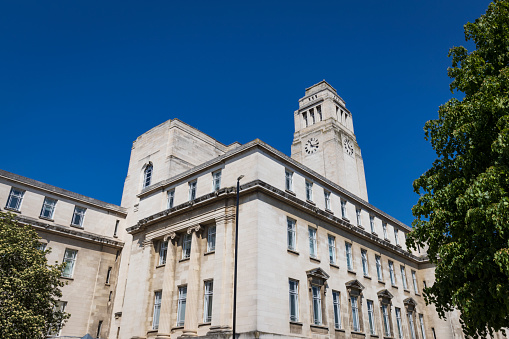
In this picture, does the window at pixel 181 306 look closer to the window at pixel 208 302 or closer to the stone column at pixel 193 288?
the stone column at pixel 193 288

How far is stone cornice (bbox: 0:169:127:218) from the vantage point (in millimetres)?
35312

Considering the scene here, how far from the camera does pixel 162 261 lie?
3161cm

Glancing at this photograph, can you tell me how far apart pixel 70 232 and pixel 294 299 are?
902 inches

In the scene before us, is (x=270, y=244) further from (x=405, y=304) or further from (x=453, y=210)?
(x=405, y=304)

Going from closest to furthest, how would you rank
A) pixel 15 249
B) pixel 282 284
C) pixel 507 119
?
1. pixel 507 119
2. pixel 15 249
3. pixel 282 284

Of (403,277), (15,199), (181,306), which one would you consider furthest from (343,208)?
(15,199)

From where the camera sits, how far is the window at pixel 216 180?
30766 millimetres

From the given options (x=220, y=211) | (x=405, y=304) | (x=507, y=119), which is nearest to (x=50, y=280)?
(x=220, y=211)

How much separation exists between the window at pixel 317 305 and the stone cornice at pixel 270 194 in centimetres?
585

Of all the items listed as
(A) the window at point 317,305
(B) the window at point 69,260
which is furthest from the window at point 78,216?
(A) the window at point 317,305

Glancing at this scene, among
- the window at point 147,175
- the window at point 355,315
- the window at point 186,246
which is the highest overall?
the window at point 147,175

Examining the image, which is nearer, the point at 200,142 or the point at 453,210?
the point at 453,210

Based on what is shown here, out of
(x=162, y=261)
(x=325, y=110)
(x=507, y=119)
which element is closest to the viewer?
(x=507, y=119)

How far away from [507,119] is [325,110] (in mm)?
51789
